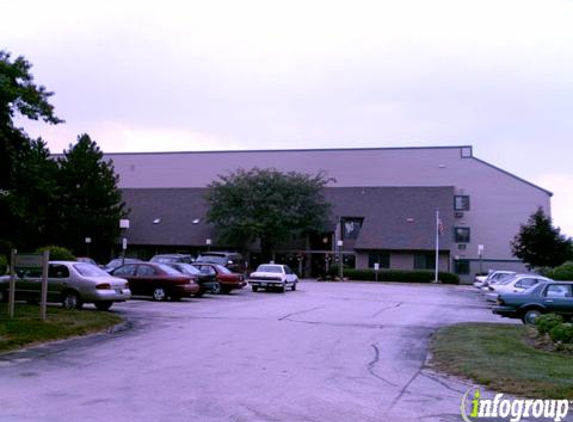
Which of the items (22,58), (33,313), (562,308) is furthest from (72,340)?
(562,308)

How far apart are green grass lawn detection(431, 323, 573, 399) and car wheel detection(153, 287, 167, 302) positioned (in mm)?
11993

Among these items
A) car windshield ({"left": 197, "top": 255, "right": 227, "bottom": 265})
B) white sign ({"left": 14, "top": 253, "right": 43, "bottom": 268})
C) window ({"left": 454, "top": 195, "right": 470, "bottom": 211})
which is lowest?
white sign ({"left": 14, "top": 253, "right": 43, "bottom": 268})

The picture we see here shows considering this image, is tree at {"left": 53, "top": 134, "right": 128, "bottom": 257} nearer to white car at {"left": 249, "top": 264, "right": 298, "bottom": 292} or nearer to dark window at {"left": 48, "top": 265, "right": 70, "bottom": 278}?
white car at {"left": 249, "top": 264, "right": 298, "bottom": 292}

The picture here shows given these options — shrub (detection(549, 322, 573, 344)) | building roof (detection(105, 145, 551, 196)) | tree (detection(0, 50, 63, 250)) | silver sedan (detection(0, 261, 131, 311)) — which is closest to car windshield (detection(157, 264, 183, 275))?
silver sedan (detection(0, 261, 131, 311))

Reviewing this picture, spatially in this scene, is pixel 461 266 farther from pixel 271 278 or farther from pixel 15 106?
pixel 15 106

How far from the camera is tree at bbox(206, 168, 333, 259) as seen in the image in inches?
2247

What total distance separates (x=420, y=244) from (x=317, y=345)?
147ft

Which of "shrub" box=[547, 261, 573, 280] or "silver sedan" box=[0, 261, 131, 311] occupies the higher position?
"shrub" box=[547, 261, 573, 280]

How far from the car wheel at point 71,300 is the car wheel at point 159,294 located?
5043 millimetres

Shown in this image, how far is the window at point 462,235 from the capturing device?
208ft

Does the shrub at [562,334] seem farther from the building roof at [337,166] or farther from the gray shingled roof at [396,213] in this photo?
the building roof at [337,166]

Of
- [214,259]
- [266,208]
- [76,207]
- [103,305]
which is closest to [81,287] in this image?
[103,305]

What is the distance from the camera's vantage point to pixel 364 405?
8.17m

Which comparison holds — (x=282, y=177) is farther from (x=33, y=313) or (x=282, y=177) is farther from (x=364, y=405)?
(x=364, y=405)
